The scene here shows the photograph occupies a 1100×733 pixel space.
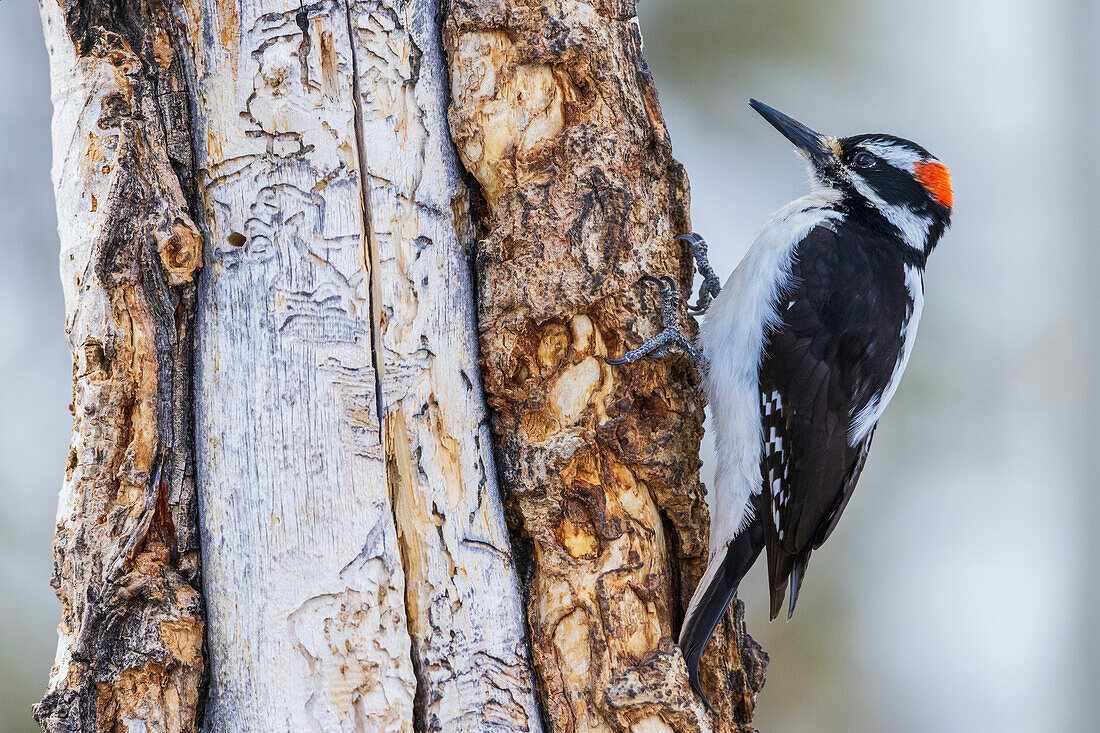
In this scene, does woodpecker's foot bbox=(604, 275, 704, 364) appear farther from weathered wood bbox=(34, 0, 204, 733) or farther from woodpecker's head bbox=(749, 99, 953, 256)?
woodpecker's head bbox=(749, 99, 953, 256)

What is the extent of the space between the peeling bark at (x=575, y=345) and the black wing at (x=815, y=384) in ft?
2.13

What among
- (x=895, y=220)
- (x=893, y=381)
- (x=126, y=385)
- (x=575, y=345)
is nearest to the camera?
(x=126, y=385)

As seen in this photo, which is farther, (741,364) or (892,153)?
(892,153)

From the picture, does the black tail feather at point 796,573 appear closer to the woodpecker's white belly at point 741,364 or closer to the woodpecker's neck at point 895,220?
the woodpecker's white belly at point 741,364


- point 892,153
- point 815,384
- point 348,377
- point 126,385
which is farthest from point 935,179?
point 126,385

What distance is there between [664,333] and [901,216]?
4.64 feet

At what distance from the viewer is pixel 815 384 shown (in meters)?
2.71

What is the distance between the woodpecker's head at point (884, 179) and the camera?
3074 millimetres

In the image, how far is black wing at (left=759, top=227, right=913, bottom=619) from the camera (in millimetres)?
2639

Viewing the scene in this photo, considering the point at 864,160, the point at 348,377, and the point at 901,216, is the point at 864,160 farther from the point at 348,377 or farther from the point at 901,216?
the point at 348,377

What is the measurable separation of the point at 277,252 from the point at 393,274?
0.24 meters

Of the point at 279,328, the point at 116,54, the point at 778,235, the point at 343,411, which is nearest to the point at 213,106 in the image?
the point at 116,54

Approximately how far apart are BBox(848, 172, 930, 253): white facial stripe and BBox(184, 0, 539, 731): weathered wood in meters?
1.76

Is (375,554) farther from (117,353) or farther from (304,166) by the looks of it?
(304,166)
